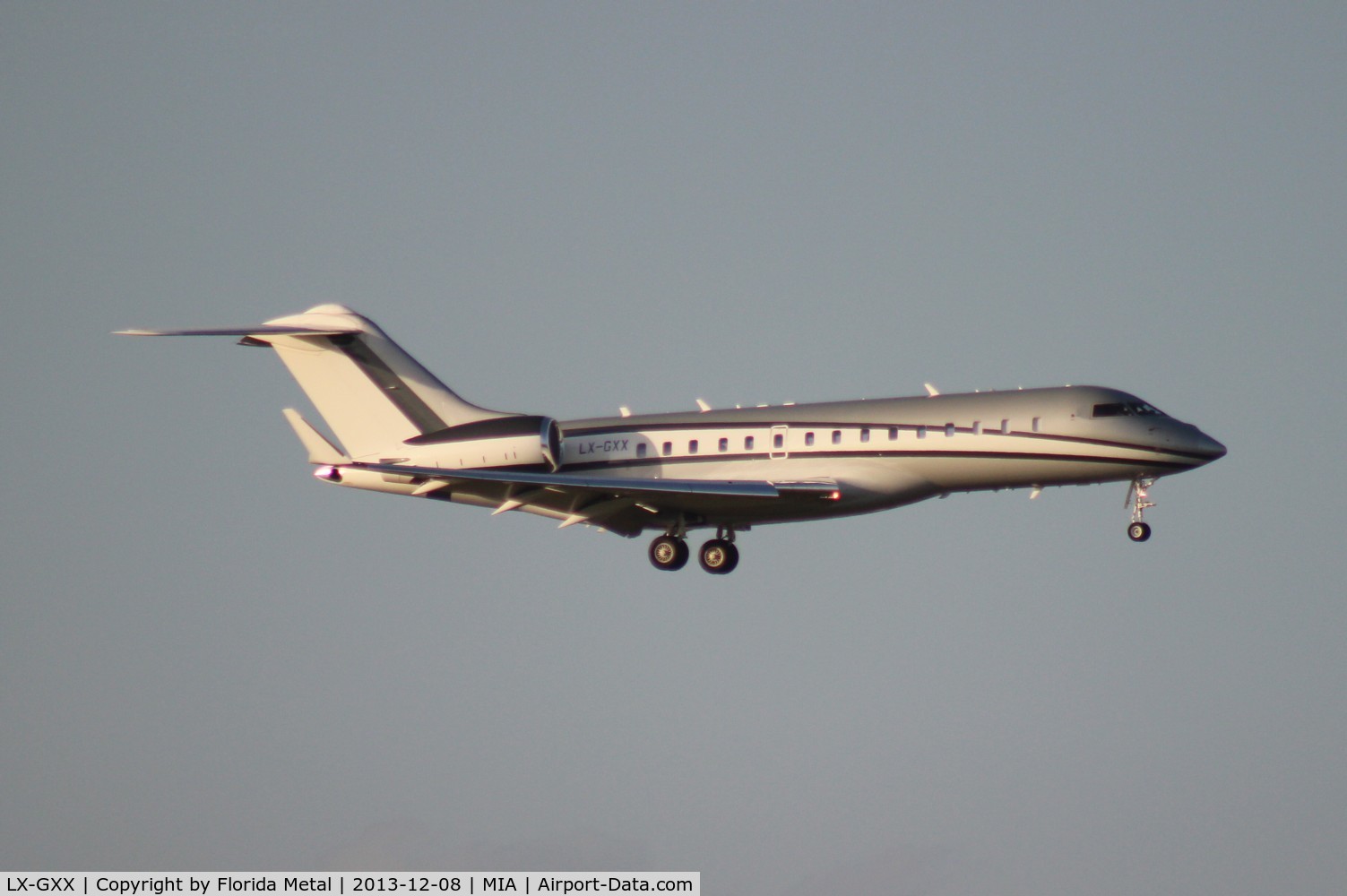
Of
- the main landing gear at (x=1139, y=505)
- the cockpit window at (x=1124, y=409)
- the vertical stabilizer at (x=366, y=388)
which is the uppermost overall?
the vertical stabilizer at (x=366, y=388)

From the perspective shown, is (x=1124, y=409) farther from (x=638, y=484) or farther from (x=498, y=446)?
(x=498, y=446)

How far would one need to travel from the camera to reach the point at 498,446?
33.1 meters

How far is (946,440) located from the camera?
31484 millimetres

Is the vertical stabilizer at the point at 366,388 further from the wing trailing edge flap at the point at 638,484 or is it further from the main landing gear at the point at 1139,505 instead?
the main landing gear at the point at 1139,505

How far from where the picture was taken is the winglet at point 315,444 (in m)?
33.8

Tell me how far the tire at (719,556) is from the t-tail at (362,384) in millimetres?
5083

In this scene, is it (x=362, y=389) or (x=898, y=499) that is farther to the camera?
(x=362, y=389)

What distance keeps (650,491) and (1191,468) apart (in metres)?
10.2

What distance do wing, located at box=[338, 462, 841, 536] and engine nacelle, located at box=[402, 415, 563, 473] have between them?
0.31 meters

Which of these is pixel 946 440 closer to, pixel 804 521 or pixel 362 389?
pixel 804 521

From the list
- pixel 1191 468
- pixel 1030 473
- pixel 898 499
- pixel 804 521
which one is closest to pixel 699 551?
pixel 804 521

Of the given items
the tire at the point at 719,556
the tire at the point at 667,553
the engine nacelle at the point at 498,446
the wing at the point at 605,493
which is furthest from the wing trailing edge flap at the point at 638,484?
the tire at the point at 719,556

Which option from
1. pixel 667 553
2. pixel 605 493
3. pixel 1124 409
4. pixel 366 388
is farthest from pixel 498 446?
pixel 1124 409

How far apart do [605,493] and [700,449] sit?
2160 mm
